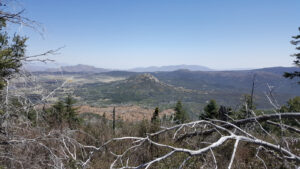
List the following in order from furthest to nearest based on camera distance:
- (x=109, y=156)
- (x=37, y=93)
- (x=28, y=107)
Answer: (x=109, y=156), (x=37, y=93), (x=28, y=107)

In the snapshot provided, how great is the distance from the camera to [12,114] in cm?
335

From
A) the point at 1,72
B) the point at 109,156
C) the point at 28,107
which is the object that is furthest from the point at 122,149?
the point at 1,72

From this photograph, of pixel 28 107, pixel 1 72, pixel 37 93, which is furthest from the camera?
pixel 1 72

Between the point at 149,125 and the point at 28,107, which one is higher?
the point at 28,107

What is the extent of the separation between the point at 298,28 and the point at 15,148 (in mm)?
Result: 20494

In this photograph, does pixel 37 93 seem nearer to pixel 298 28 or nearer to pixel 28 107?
pixel 28 107

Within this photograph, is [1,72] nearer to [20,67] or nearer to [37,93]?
[20,67]

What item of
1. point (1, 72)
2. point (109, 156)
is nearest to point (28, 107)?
point (1, 72)

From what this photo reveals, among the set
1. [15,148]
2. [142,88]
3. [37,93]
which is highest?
[37,93]

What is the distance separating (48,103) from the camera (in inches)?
137

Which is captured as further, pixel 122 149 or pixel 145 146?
pixel 122 149

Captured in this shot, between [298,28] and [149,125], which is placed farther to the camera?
[298,28]

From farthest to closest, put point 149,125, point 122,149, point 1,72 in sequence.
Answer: point 149,125 → point 122,149 → point 1,72

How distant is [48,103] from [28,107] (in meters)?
0.33
